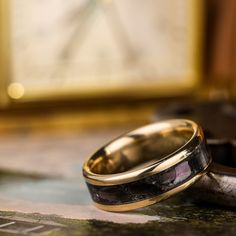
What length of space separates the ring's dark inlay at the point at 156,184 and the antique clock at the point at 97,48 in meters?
0.49

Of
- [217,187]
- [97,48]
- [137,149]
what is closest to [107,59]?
[97,48]

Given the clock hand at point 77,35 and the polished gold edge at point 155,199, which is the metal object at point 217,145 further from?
the clock hand at point 77,35

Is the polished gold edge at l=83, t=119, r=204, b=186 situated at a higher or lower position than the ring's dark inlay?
higher

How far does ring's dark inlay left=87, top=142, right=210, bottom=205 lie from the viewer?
1.56 feet

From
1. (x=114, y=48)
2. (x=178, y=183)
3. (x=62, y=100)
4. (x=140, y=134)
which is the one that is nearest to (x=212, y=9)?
(x=114, y=48)

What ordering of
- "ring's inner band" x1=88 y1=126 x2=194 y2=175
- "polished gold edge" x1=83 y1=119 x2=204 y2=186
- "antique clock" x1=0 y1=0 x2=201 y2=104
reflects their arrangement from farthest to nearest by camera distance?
1. "antique clock" x1=0 y1=0 x2=201 y2=104
2. "ring's inner band" x1=88 y1=126 x2=194 y2=175
3. "polished gold edge" x1=83 y1=119 x2=204 y2=186

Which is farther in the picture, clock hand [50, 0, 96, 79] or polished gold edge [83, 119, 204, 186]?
clock hand [50, 0, 96, 79]

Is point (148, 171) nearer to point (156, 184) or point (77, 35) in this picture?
point (156, 184)

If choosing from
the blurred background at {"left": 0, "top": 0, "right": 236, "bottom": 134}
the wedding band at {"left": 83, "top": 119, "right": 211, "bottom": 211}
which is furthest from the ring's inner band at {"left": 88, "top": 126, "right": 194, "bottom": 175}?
the blurred background at {"left": 0, "top": 0, "right": 236, "bottom": 134}

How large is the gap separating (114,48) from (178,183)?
56cm

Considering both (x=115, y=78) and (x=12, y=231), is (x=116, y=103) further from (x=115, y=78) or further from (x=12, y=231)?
(x=12, y=231)

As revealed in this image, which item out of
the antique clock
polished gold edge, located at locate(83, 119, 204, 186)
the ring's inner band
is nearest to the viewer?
polished gold edge, located at locate(83, 119, 204, 186)

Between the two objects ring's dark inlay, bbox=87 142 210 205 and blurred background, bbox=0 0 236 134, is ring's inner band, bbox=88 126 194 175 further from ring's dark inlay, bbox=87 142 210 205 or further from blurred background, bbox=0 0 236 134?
blurred background, bbox=0 0 236 134

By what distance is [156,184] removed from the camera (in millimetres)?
476
